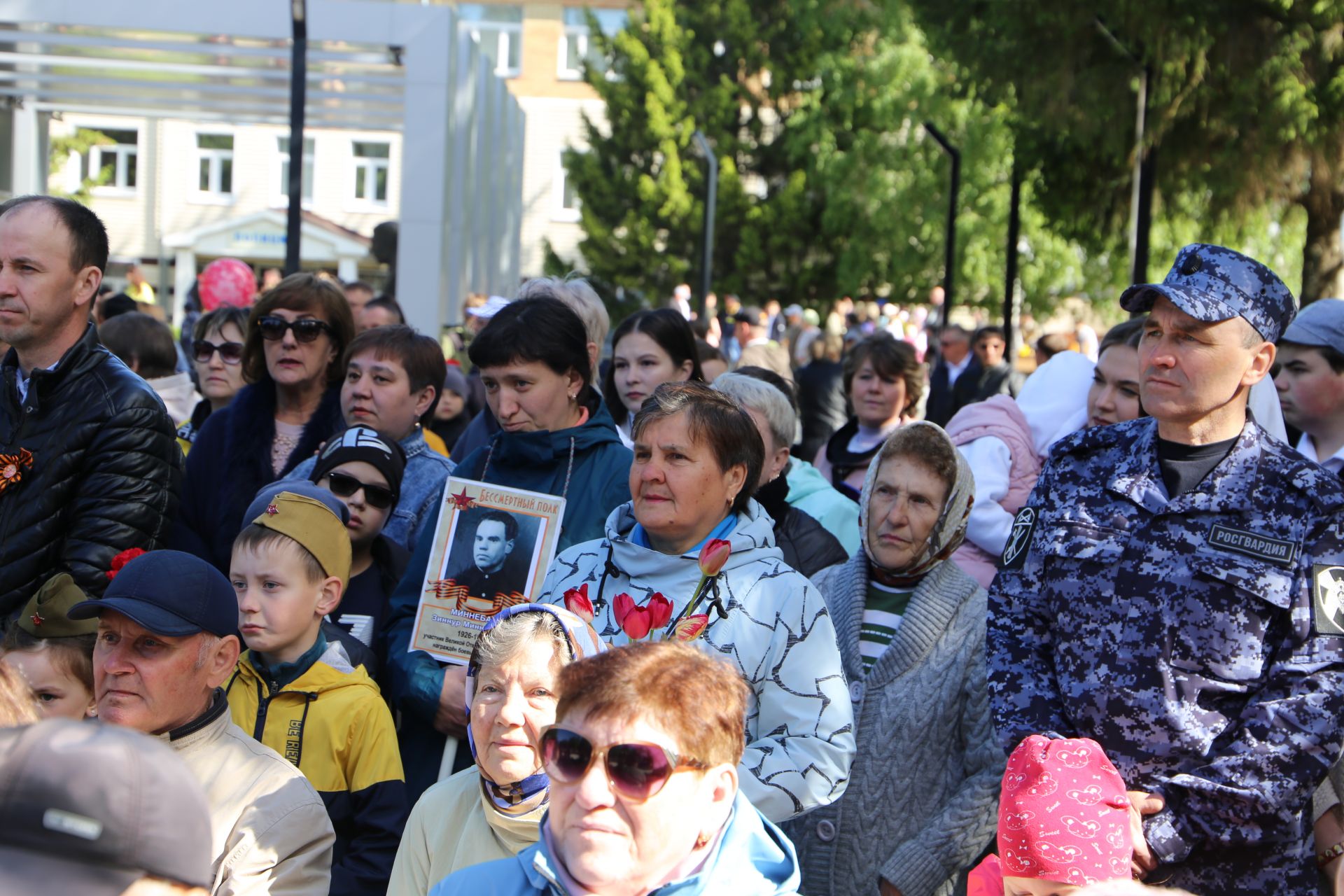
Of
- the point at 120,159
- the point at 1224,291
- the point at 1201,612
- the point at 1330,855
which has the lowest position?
the point at 1330,855

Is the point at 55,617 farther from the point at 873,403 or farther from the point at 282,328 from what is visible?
the point at 873,403

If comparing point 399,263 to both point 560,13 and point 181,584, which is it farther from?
point 560,13

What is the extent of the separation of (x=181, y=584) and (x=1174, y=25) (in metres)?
11.6

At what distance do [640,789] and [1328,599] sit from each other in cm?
189

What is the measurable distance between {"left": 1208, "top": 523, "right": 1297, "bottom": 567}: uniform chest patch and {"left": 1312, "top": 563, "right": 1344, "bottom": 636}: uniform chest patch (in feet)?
0.24

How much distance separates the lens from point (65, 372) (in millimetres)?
4129

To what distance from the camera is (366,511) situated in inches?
183

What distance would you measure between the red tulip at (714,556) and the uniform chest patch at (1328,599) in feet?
4.62

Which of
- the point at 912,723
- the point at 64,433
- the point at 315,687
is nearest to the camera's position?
the point at 315,687

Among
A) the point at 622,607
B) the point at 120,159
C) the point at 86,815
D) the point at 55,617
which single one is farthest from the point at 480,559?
the point at 120,159

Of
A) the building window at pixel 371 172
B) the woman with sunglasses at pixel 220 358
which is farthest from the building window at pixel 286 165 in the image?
the woman with sunglasses at pixel 220 358

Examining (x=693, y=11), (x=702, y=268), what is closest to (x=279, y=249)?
(x=693, y=11)

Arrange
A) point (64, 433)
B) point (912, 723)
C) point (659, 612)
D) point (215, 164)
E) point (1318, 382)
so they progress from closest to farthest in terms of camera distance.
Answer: point (659, 612)
point (912, 723)
point (64, 433)
point (1318, 382)
point (215, 164)

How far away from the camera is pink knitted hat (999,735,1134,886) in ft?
9.52
